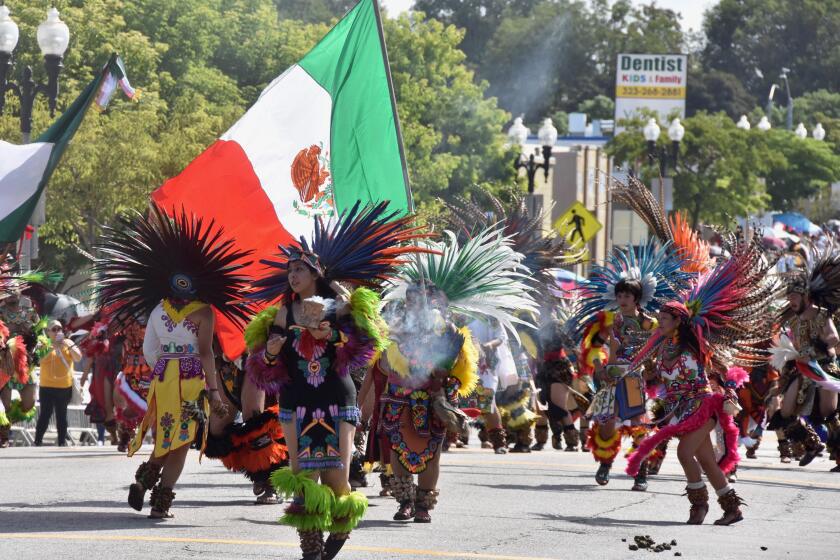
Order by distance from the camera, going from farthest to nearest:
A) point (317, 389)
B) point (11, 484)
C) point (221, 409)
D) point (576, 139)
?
1. point (576, 139)
2. point (11, 484)
3. point (221, 409)
4. point (317, 389)

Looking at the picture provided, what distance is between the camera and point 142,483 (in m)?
11.7

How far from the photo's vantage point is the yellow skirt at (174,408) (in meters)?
11.6

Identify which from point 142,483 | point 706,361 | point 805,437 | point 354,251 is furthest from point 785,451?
point 354,251

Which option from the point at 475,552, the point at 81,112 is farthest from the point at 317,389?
the point at 81,112

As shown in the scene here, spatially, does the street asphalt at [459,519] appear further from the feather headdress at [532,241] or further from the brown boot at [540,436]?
the brown boot at [540,436]

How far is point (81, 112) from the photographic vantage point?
52.9 ft

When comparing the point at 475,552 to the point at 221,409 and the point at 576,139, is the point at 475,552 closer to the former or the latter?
the point at 221,409

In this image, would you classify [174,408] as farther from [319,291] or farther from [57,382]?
[57,382]

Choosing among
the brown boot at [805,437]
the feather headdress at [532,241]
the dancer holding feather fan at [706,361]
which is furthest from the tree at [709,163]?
the dancer holding feather fan at [706,361]

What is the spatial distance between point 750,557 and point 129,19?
4559cm

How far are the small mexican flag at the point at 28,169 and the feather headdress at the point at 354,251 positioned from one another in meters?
5.23

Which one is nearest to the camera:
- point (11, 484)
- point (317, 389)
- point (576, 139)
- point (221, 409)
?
point (317, 389)

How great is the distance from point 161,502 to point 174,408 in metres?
0.63

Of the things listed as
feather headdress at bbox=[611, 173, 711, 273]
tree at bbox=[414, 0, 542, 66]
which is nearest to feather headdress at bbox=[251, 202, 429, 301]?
feather headdress at bbox=[611, 173, 711, 273]
